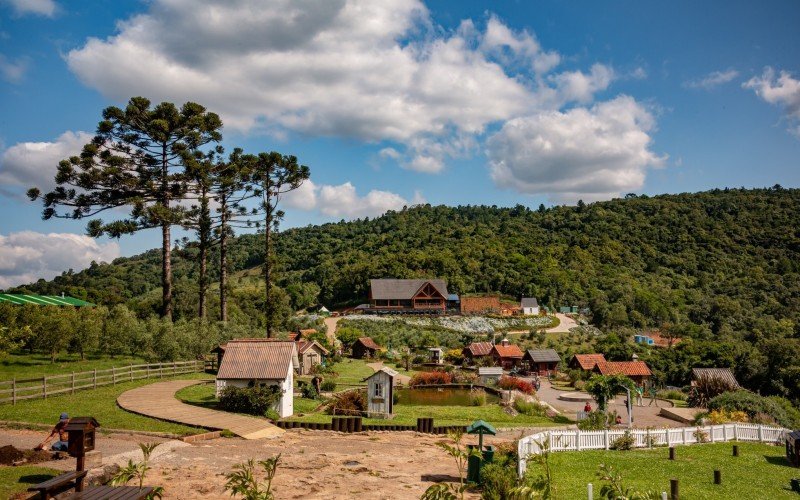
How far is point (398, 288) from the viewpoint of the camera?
91.0m

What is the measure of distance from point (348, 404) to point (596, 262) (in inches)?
3633

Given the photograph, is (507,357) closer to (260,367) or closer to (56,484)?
(260,367)

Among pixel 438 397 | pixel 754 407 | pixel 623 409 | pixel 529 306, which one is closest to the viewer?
pixel 754 407

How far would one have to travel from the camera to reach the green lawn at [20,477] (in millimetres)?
11250

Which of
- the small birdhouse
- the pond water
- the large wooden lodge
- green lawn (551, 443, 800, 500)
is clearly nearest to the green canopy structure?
the pond water

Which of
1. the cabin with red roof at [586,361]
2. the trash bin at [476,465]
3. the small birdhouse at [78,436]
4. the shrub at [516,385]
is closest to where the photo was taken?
the small birdhouse at [78,436]

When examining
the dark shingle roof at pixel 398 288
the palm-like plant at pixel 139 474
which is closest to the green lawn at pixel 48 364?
the palm-like plant at pixel 139 474

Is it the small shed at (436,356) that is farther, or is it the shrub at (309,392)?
the small shed at (436,356)

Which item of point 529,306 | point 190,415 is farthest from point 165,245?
point 529,306

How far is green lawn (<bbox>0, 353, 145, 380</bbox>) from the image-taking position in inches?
1049

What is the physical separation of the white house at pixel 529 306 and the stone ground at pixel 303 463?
6798cm

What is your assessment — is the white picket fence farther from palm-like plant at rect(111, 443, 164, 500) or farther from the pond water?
the pond water

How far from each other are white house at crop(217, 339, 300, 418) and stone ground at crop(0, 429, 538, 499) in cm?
344

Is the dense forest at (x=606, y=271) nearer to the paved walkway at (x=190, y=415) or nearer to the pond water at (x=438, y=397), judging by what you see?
the paved walkway at (x=190, y=415)
